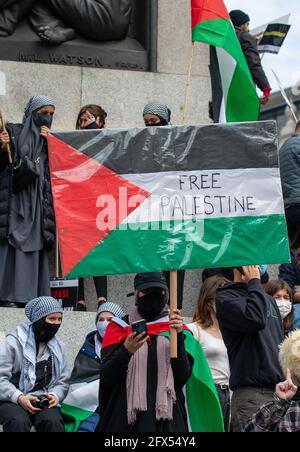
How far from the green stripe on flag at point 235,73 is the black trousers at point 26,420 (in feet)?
11.4

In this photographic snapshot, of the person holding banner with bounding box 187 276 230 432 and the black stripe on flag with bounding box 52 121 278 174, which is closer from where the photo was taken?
the black stripe on flag with bounding box 52 121 278 174

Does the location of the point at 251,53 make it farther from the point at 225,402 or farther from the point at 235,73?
the point at 225,402

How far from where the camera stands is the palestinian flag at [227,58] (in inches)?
488

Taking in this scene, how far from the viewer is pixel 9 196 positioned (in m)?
13.0

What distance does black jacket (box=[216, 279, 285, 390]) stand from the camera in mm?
9391

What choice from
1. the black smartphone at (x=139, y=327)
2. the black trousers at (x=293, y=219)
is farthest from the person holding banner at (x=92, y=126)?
the black smartphone at (x=139, y=327)

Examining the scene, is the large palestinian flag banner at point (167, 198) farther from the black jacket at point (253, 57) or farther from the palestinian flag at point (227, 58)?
the black jacket at point (253, 57)

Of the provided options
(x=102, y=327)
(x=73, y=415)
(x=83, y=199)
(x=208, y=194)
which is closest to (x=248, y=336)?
(x=208, y=194)

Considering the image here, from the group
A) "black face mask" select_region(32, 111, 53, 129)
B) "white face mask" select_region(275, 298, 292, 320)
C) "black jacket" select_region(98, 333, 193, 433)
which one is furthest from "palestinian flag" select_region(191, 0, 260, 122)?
"black jacket" select_region(98, 333, 193, 433)

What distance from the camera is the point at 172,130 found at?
32.1 feet

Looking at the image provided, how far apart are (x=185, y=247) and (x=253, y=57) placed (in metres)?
6.38

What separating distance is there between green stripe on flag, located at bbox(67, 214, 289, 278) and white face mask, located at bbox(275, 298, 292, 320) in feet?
5.47

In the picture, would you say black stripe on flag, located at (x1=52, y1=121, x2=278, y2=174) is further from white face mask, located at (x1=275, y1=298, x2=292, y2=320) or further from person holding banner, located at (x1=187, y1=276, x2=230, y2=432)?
white face mask, located at (x1=275, y1=298, x2=292, y2=320)
